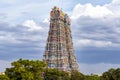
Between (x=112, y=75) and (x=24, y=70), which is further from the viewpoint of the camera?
(x=112, y=75)

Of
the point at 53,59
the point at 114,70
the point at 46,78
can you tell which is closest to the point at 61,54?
the point at 53,59

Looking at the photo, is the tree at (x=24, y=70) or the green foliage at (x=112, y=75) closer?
the tree at (x=24, y=70)

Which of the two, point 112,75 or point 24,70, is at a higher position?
point 112,75

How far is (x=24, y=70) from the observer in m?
96.1

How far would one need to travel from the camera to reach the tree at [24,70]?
95.8 m

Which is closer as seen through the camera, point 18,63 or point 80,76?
point 18,63

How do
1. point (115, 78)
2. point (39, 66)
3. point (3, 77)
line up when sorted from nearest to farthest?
1. point (3, 77)
2. point (39, 66)
3. point (115, 78)

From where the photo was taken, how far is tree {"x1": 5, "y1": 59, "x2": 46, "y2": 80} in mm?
95825

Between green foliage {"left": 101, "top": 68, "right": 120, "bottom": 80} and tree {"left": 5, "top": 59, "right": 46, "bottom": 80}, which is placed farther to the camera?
green foliage {"left": 101, "top": 68, "right": 120, "bottom": 80}

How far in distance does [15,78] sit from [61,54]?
337 feet

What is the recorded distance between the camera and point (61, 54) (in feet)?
652

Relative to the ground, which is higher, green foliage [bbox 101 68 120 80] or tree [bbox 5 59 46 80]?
green foliage [bbox 101 68 120 80]

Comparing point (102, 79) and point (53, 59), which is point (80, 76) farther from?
point (53, 59)

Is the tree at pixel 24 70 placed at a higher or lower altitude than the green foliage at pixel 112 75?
lower
